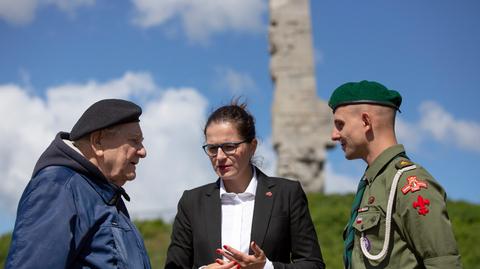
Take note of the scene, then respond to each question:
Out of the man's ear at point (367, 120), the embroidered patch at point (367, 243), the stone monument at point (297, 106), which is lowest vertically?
the embroidered patch at point (367, 243)

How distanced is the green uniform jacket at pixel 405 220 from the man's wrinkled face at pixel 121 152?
1246 millimetres

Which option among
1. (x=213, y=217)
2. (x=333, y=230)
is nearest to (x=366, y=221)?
(x=213, y=217)

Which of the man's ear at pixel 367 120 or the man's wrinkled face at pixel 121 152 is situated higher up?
the man's ear at pixel 367 120

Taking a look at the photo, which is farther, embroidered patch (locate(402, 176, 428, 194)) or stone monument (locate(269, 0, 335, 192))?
stone monument (locate(269, 0, 335, 192))

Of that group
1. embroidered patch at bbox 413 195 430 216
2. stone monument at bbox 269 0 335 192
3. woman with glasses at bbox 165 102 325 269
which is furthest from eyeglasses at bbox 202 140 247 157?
stone monument at bbox 269 0 335 192

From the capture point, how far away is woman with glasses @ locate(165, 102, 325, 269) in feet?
13.4

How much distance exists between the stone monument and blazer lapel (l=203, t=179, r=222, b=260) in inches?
597

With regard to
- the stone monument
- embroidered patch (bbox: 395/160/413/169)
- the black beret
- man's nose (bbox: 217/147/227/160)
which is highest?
the stone monument

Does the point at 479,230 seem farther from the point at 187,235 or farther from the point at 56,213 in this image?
the point at 56,213

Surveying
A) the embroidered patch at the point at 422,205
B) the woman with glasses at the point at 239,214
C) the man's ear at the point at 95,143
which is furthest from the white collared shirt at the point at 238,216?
the embroidered patch at the point at 422,205

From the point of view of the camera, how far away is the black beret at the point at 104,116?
350cm

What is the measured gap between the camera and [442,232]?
10.7ft

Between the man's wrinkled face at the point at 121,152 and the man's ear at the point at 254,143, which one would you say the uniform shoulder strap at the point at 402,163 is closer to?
the man's ear at the point at 254,143

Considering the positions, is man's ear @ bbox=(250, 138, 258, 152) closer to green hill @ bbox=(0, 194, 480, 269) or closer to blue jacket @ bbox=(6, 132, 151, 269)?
blue jacket @ bbox=(6, 132, 151, 269)
